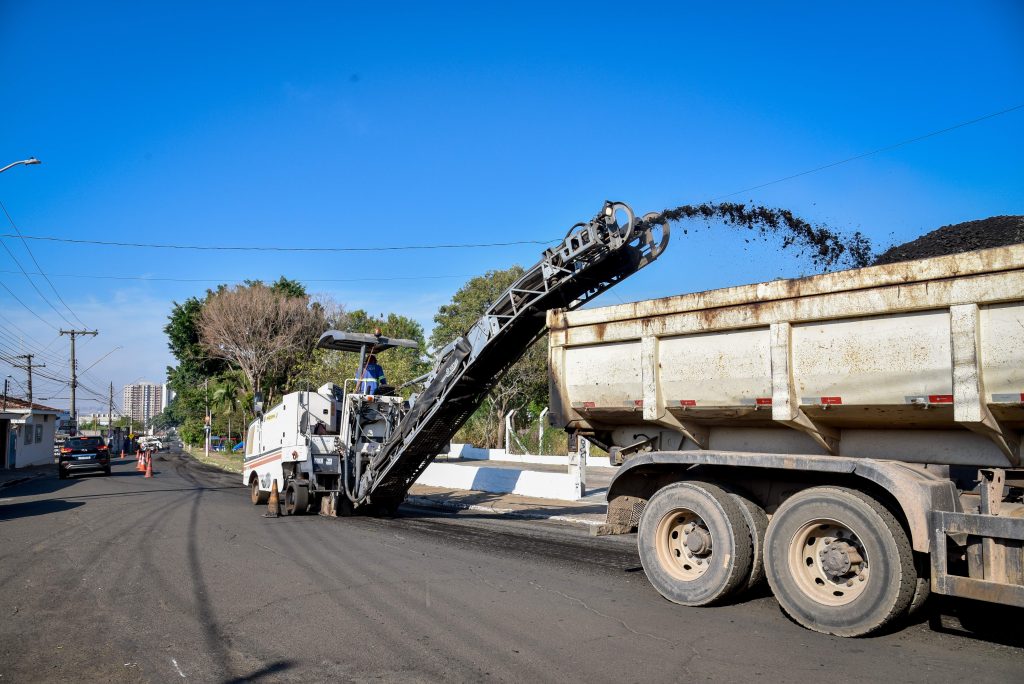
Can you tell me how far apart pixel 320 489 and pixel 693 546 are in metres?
9.37

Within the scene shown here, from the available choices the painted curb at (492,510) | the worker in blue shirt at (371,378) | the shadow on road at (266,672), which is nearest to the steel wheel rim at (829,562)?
the shadow on road at (266,672)

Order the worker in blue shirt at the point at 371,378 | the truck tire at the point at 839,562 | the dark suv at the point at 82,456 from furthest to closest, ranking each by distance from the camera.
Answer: the dark suv at the point at 82,456
the worker in blue shirt at the point at 371,378
the truck tire at the point at 839,562

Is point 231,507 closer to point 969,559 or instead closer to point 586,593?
point 586,593

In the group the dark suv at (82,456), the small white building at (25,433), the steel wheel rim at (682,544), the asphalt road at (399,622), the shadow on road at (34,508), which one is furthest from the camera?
the small white building at (25,433)

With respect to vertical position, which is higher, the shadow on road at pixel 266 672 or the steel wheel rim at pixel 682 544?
the steel wheel rim at pixel 682 544

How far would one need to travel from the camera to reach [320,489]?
14.4 m

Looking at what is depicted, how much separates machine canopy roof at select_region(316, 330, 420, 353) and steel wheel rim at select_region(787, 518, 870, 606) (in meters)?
9.37

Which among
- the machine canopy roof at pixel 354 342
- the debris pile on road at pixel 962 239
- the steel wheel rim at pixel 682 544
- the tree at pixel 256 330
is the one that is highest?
the tree at pixel 256 330

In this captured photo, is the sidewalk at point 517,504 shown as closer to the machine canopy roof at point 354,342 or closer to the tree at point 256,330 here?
the machine canopy roof at point 354,342

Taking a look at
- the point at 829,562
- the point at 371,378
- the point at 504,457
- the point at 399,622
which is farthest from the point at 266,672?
the point at 504,457

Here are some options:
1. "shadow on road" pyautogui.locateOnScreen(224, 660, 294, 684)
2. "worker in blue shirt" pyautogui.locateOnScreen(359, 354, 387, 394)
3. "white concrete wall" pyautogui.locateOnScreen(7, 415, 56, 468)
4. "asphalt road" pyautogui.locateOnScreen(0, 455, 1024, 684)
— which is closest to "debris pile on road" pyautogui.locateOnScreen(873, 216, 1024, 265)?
"asphalt road" pyautogui.locateOnScreen(0, 455, 1024, 684)

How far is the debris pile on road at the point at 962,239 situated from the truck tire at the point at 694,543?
12.6 ft

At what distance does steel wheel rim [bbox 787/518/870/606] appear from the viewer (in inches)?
221

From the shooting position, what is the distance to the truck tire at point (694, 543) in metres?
6.37
